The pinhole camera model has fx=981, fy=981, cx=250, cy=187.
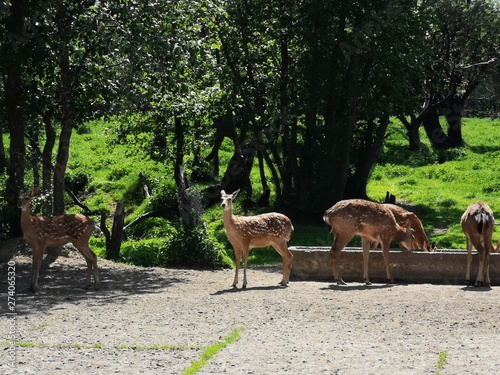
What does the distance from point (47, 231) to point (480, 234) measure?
7.14m

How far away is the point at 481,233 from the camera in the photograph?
1619 cm

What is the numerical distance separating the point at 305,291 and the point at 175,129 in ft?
43.8

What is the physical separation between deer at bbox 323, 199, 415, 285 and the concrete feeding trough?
39 centimetres

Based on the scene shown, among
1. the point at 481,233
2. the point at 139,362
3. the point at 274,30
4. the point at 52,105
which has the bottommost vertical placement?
the point at 139,362

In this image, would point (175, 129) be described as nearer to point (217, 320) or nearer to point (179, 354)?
point (217, 320)

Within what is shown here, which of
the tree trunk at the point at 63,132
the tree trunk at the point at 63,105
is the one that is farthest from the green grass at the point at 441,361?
the tree trunk at the point at 63,132

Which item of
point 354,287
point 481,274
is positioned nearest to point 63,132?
point 354,287

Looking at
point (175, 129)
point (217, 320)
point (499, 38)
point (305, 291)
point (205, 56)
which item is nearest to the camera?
point (217, 320)

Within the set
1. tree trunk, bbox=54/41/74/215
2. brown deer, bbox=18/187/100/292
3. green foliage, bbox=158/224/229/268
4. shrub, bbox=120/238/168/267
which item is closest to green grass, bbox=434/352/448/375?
brown deer, bbox=18/187/100/292

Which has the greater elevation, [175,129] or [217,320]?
[175,129]

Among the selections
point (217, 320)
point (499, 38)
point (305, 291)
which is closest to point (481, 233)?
point (305, 291)

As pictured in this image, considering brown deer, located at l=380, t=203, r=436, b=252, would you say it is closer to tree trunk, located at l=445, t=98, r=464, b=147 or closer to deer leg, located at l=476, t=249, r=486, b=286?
deer leg, located at l=476, t=249, r=486, b=286

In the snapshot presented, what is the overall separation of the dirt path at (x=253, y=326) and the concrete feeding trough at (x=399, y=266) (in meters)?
0.55

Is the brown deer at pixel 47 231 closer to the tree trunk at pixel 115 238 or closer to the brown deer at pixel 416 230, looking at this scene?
the tree trunk at pixel 115 238
